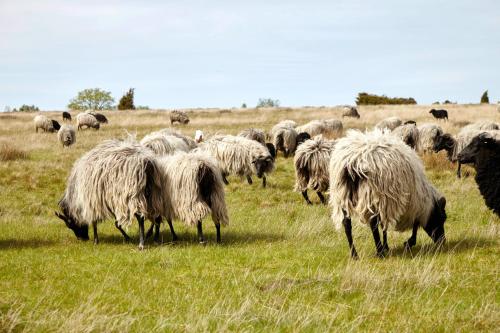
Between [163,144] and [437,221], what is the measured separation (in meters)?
9.09

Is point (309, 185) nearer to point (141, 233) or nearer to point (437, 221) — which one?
point (437, 221)

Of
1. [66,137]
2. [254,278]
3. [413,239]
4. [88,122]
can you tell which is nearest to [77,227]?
[254,278]

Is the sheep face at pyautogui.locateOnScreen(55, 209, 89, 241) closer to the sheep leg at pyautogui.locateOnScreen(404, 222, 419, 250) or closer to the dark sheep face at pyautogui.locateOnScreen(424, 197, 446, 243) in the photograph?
the sheep leg at pyautogui.locateOnScreen(404, 222, 419, 250)

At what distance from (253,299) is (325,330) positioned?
1.28 m

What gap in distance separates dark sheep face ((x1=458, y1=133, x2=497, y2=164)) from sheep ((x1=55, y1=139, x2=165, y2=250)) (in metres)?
6.52

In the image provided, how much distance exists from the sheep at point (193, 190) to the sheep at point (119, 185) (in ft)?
0.78

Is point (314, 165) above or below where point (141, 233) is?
above

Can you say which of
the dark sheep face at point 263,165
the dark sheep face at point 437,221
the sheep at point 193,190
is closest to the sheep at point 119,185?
the sheep at point 193,190

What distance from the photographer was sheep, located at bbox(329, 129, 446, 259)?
8336 millimetres

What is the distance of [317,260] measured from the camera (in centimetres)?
868

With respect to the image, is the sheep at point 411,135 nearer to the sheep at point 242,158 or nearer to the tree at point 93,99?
the sheep at point 242,158

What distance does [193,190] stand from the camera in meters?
10.4

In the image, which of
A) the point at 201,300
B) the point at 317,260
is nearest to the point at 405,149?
the point at 317,260

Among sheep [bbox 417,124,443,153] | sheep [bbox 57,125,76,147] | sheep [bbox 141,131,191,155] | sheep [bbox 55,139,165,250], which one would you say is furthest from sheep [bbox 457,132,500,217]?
sheep [bbox 57,125,76,147]
